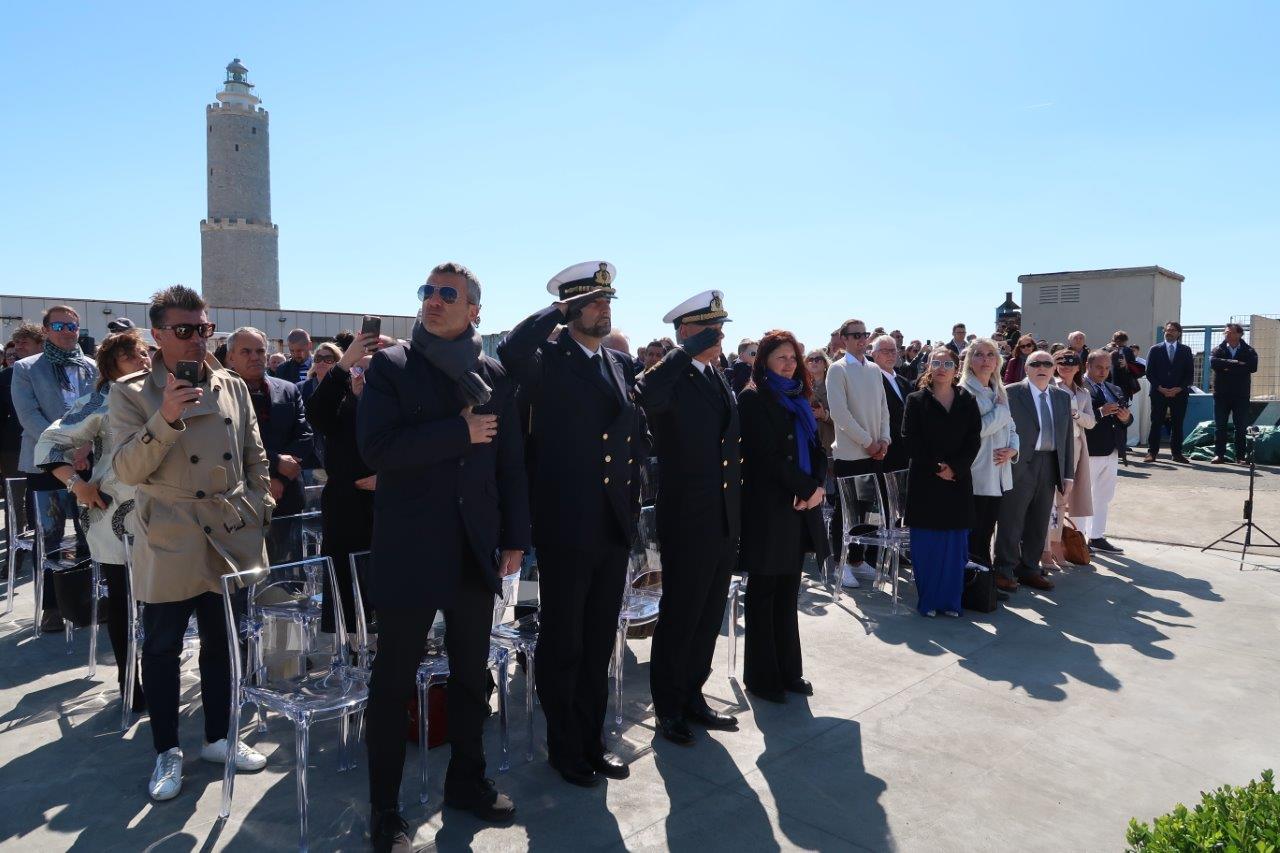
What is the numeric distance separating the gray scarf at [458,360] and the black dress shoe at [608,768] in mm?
1611

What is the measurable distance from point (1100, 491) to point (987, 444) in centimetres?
238

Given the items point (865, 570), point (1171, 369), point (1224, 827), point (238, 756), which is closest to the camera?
point (1224, 827)

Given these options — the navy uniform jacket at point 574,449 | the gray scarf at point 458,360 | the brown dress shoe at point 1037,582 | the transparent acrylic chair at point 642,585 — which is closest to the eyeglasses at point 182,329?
the gray scarf at point 458,360

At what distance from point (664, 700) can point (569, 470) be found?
1239 millimetres

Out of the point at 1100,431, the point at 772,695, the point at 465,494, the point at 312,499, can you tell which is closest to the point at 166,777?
the point at 465,494

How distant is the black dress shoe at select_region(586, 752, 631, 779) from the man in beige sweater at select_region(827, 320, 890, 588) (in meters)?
3.76

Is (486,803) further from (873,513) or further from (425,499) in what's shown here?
(873,513)

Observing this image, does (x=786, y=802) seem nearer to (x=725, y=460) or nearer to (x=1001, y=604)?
(x=725, y=460)

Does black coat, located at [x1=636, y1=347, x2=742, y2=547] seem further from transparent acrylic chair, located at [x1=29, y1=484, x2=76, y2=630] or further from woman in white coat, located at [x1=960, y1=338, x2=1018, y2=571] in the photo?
transparent acrylic chair, located at [x1=29, y1=484, x2=76, y2=630]

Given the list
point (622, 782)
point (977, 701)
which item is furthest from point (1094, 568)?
point (622, 782)

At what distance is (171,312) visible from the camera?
347 cm

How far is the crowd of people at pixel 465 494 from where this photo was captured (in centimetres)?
310

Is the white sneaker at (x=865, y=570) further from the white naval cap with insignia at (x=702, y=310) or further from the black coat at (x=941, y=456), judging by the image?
the white naval cap with insignia at (x=702, y=310)

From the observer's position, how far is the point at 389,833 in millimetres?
3033
